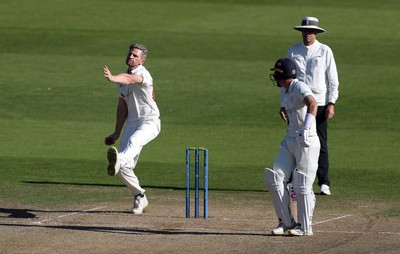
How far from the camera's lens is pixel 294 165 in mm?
11695

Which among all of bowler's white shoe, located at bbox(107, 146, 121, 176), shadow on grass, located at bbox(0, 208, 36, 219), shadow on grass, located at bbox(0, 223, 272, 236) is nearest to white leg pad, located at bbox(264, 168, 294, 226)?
shadow on grass, located at bbox(0, 223, 272, 236)

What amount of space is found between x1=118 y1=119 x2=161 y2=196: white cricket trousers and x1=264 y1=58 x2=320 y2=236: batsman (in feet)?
6.17

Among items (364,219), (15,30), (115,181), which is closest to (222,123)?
(115,181)

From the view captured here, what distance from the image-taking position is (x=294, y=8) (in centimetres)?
3234

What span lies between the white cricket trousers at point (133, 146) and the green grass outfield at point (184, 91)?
120 centimetres

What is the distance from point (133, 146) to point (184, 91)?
9630 mm

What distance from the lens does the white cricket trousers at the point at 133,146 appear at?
12678 mm

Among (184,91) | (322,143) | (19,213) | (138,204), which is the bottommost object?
(19,213)

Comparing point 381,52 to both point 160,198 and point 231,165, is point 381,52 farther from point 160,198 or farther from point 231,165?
point 160,198

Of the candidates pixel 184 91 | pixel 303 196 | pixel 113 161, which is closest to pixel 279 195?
pixel 303 196

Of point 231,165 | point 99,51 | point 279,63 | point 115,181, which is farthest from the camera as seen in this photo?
point 99,51

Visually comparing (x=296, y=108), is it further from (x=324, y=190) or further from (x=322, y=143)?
(x=324, y=190)

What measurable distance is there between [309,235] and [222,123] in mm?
8323

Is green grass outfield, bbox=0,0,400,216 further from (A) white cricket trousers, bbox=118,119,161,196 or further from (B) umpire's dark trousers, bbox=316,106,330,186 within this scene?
(A) white cricket trousers, bbox=118,119,161,196
